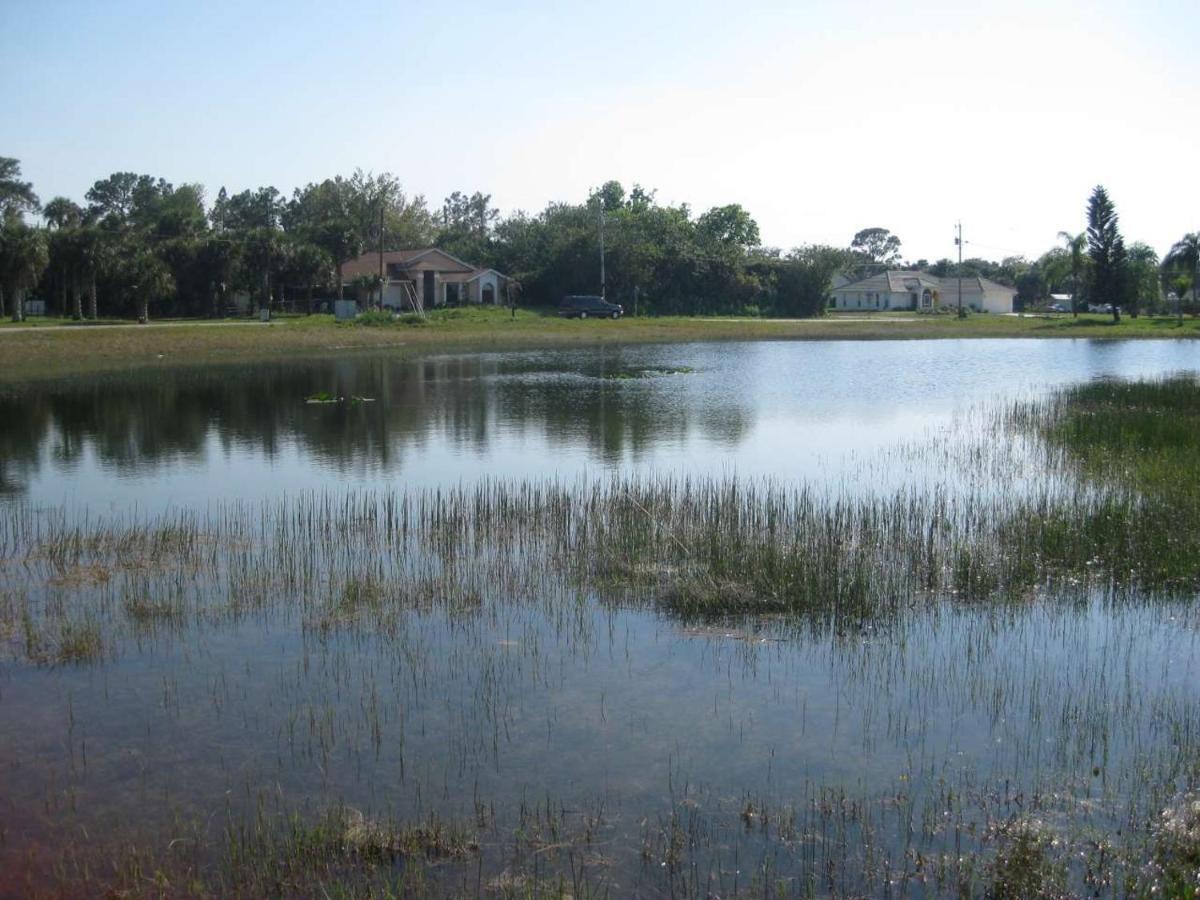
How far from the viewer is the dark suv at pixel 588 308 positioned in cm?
8706

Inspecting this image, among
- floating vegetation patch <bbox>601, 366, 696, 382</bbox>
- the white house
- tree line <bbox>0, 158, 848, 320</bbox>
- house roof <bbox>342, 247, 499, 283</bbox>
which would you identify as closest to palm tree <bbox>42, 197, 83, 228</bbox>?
tree line <bbox>0, 158, 848, 320</bbox>

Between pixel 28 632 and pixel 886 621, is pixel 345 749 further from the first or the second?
pixel 886 621

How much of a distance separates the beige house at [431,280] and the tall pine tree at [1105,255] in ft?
164

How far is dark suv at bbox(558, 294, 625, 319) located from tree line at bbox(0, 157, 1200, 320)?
7870 millimetres

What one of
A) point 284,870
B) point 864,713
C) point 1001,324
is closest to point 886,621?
point 864,713

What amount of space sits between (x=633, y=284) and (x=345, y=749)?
8940 cm

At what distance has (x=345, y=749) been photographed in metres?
9.82

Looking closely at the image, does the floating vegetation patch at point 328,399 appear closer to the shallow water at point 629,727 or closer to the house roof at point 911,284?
the shallow water at point 629,727

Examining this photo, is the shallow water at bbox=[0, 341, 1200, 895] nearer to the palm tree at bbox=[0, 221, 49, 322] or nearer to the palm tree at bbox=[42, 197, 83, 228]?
the palm tree at bbox=[0, 221, 49, 322]

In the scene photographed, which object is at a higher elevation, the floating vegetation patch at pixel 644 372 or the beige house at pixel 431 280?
the beige house at pixel 431 280

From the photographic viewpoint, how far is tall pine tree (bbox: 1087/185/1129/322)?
9525 centimetres

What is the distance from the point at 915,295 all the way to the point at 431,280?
59.0 metres


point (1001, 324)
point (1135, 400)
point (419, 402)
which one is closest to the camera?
point (1135, 400)

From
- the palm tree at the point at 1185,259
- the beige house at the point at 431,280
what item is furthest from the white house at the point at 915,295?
the beige house at the point at 431,280
